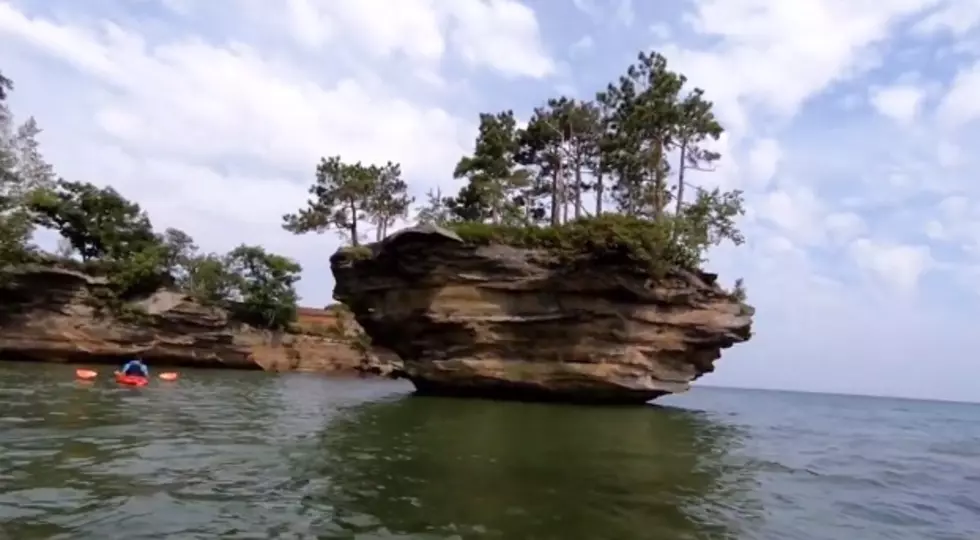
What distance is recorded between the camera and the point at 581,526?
8984 millimetres

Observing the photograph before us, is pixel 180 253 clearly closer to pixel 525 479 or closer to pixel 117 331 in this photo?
pixel 117 331

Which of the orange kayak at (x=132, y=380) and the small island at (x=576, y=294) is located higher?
the small island at (x=576, y=294)

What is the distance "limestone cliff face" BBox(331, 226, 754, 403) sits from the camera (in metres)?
30.5

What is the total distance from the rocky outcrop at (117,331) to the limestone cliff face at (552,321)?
87.2 ft

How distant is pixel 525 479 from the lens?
39.9 ft

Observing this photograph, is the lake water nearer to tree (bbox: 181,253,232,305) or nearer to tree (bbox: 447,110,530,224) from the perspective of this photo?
tree (bbox: 447,110,530,224)

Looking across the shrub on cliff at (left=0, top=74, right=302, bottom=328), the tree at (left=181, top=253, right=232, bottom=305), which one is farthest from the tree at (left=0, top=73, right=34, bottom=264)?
the tree at (left=181, top=253, right=232, bottom=305)

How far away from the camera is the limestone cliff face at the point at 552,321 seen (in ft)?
100.0

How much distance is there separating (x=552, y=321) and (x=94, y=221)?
4087cm

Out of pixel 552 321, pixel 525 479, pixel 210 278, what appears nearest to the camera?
pixel 525 479

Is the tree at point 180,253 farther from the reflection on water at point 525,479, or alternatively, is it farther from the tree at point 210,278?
the reflection on water at point 525,479

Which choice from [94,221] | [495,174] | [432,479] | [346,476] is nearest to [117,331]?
[94,221]

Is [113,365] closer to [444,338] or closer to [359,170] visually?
[359,170]

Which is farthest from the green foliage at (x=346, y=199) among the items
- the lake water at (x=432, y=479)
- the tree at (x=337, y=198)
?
the lake water at (x=432, y=479)
